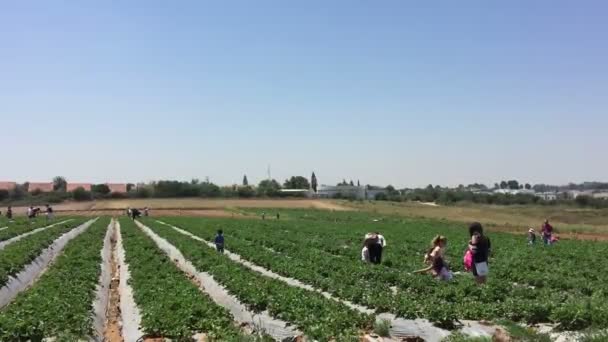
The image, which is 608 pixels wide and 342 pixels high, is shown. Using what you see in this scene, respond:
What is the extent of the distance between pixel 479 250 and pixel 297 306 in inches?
194

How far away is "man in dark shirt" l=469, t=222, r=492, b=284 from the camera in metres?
14.6

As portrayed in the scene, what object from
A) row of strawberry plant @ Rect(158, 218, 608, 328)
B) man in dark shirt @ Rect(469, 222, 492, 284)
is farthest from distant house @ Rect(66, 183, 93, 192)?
man in dark shirt @ Rect(469, 222, 492, 284)

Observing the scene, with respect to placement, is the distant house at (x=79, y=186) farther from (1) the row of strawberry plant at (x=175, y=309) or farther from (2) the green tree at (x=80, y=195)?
(1) the row of strawberry plant at (x=175, y=309)

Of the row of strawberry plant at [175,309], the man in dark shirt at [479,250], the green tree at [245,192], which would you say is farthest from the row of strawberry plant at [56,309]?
the green tree at [245,192]

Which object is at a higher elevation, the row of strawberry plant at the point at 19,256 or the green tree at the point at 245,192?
the green tree at the point at 245,192

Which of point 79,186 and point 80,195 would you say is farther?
point 79,186

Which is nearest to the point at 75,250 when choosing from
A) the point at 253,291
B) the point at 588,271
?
the point at 253,291

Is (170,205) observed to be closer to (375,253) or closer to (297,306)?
(375,253)

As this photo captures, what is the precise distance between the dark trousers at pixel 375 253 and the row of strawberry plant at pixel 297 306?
5.49m

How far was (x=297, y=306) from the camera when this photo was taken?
13.1 metres

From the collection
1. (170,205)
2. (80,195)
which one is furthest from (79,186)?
(170,205)

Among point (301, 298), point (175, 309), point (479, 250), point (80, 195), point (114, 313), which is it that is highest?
point (80, 195)

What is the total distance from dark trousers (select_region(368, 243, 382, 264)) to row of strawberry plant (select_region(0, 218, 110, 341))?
33.3 feet

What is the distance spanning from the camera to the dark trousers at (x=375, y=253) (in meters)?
22.9
